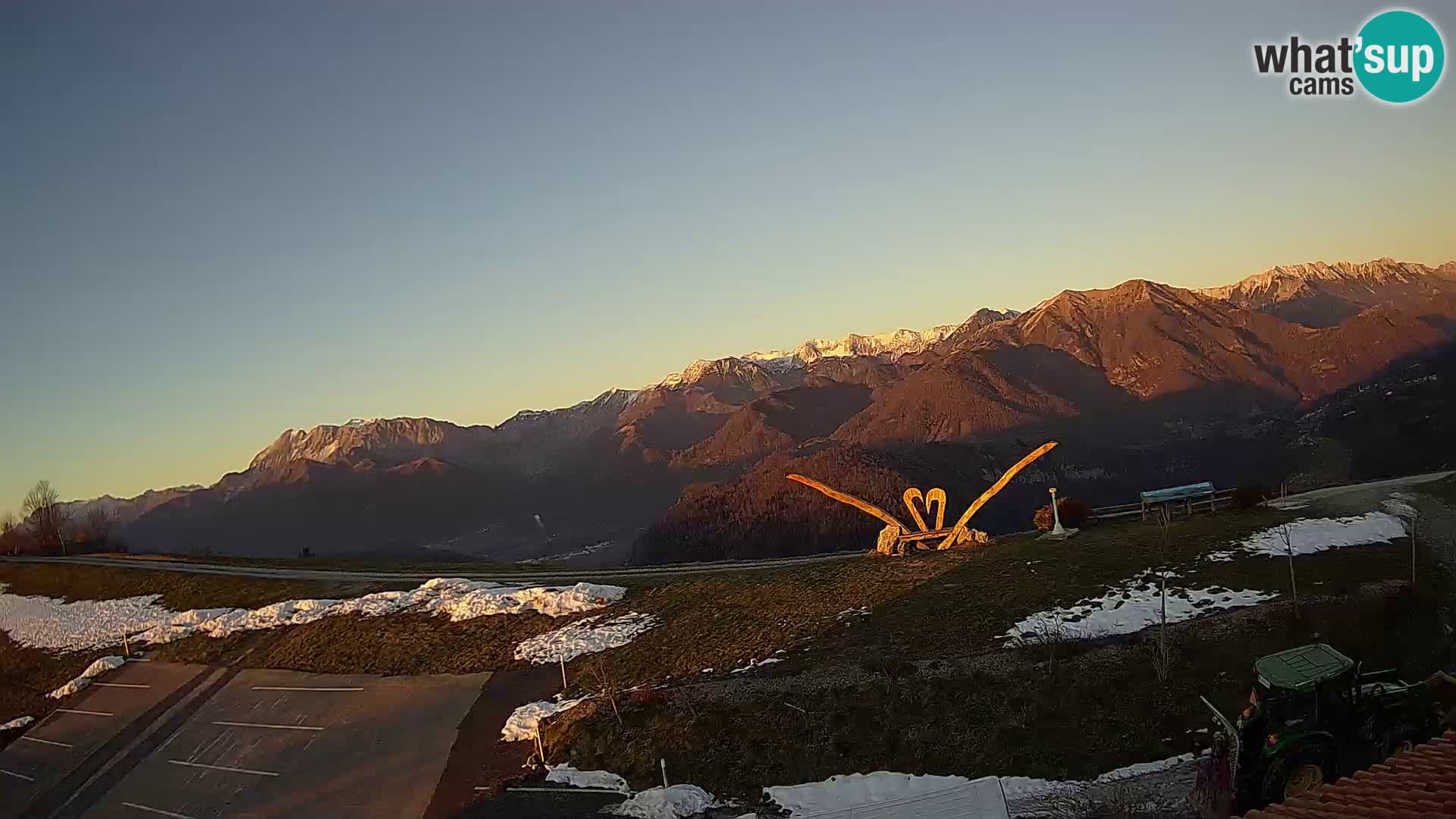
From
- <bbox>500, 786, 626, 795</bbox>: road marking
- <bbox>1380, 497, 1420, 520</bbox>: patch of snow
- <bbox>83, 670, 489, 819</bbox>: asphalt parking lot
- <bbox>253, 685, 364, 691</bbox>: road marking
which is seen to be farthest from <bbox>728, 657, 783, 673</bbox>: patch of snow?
<bbox>1380, 497, 1420, 520</bbox>: patch of snow

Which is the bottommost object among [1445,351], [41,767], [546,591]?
[41,767]

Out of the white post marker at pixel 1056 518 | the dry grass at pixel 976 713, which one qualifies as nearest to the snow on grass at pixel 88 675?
the dry grass at pixel 976 713

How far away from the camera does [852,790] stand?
68.0ft

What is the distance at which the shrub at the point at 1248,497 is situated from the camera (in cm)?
3978

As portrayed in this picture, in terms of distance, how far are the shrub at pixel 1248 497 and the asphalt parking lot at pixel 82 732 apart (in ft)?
160

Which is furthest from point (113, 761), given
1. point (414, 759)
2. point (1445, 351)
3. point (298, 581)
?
point (1445, 351)

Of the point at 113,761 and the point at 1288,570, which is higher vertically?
the point at 1288,570

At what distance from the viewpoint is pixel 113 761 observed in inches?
1247

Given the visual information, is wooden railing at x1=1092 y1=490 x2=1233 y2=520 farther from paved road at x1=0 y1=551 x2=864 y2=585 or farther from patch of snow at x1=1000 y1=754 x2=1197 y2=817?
patch of snow at x1=1000 y1=754 x2=1197 y2=817

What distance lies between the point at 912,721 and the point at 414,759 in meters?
16.2

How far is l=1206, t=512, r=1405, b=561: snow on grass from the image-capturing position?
3028 centimetres

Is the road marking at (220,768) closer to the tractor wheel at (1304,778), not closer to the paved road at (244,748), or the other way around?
the paved road at (244,748)

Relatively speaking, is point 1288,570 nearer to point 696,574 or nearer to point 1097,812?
point 1097,812

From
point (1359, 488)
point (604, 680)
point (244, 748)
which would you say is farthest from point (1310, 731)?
point (244, 748)
